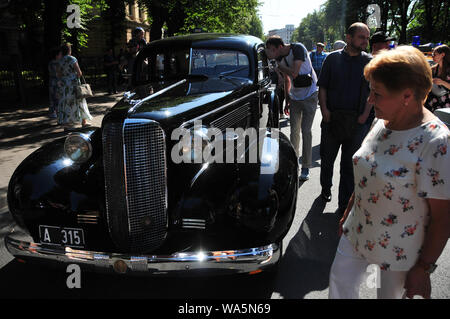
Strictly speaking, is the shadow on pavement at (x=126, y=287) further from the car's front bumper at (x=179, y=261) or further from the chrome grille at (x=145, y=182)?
the chrome grille at (x=145, y=182)

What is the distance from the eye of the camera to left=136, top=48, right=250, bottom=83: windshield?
4.14 m

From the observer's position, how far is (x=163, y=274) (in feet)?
8.13

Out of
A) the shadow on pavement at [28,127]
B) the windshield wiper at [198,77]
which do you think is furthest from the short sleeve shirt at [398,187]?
the shadow on pavement at [28,127]

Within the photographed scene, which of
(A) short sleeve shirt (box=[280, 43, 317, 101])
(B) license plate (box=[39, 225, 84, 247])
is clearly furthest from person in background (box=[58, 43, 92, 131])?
(B) license plate (box=[39, 225, 84, 247])

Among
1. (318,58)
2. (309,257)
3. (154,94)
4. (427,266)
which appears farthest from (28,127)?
(318,58)

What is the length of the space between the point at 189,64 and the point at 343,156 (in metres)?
2.16

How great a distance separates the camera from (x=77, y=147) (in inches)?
120

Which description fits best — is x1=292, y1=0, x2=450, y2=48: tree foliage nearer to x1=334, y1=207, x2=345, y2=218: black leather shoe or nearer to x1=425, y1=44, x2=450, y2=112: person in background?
x1=425, y1=44, x2=450, y2=112: person in background

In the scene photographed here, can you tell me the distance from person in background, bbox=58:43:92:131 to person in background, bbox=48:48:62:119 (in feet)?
0.36

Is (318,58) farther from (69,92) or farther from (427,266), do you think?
(427,266)

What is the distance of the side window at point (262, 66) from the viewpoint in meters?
4.50

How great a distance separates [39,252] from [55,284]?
20.7 inches

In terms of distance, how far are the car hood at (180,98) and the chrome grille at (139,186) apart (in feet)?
0.50
